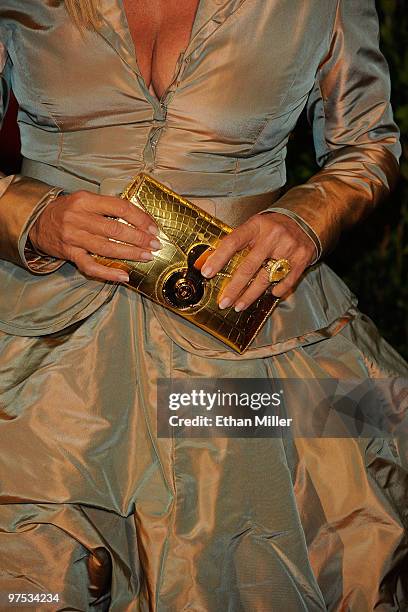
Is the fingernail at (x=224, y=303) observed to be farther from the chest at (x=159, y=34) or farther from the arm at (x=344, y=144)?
the chest at (x=159, y=34)

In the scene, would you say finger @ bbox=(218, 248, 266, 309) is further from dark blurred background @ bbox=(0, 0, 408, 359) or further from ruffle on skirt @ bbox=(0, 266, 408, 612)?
dark blurred background @ bbox=(0, 0, 408, 359)

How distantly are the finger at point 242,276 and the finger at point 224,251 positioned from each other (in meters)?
0.02

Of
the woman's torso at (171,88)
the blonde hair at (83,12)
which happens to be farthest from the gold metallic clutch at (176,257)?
the blonde hair at (83,12)

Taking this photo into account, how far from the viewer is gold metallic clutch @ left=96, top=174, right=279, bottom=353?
1.03 metres

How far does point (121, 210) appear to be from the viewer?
101cm

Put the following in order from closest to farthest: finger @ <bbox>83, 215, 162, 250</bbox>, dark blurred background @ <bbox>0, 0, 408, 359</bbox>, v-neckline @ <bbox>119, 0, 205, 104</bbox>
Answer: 1. finger @ <bbox>83, 215, 162, 250</bbox>
2. v-neckline @ <bbox>119, 0, 205, 104</bbox>
3. dark blurred background @ <bbox>0, 0, 408, 359</bbox>

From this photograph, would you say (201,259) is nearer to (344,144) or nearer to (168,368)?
(168,368)

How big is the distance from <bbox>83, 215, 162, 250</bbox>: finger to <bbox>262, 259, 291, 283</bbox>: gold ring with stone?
0.13 m

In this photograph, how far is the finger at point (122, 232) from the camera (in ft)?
3.30

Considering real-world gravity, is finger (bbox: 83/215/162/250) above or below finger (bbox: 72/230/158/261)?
above

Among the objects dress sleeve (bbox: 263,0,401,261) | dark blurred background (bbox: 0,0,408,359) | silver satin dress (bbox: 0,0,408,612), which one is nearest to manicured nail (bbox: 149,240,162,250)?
silver satin dress (bbox: 0,0,408,612)

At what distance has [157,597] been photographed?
1.02 metres

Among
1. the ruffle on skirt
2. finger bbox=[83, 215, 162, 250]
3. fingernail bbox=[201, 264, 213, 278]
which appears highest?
finger bbox=[83, 215, 162, 250]

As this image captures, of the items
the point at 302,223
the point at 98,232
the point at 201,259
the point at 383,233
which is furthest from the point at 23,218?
the point at 383,233
